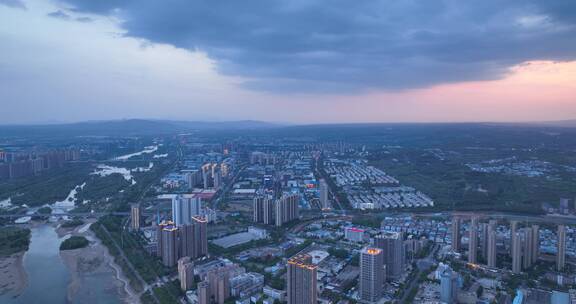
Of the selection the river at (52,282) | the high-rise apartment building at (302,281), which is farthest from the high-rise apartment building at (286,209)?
the high-rise apartment building at (302,281)

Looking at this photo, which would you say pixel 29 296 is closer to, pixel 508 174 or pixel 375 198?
pixel 375 198

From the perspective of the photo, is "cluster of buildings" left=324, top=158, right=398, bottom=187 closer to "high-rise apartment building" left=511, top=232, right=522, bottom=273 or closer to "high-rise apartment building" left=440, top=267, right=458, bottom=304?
"high-rise apartment building" left=511, top=232, right=522, bottom=273

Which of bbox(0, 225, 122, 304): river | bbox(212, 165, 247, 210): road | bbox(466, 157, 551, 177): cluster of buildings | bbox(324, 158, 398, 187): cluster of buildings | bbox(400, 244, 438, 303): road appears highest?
bbox(466, 157, 551, 177): cluster of buildings

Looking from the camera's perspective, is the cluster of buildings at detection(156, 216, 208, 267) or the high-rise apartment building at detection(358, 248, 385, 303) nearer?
the high-rise apartment building at detection(358, 248, 385, 303)

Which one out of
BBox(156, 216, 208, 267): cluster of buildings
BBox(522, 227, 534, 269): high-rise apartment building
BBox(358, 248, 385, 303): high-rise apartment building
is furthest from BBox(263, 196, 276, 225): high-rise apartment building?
BBox(522, 227, 534, 269): high-rise apartment building

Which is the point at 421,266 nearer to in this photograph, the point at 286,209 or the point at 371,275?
the point at 371,275

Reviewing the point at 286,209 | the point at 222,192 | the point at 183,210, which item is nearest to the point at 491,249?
the point at 286,209

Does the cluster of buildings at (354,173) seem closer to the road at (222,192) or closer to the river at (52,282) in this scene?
the road at (222,192)
